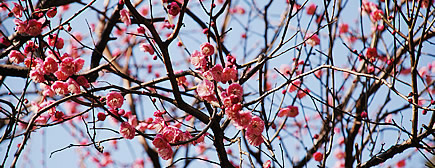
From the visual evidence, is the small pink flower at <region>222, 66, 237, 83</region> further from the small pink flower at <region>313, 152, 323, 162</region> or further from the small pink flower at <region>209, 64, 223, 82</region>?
the small pink flower at <region>313, 152, 323, 162</region>

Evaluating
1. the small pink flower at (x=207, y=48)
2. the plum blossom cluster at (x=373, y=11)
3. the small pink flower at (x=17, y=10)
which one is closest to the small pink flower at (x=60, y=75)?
the small pink flower at (x=17, y=10)

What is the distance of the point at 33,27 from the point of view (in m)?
2.31

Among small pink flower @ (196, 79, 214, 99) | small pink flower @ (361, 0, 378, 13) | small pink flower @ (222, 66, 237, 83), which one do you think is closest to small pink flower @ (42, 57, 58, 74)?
small pink flower @ (196, 79, 214, 99)

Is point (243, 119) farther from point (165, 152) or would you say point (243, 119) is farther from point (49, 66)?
point (49, 66)

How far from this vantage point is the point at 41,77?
2.23 metres

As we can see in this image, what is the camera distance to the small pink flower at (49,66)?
2.18 meters

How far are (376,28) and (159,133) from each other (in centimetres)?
265

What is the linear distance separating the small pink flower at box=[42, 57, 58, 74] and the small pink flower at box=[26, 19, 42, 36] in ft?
0.77

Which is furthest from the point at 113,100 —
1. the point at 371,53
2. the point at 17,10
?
the point at 371,53

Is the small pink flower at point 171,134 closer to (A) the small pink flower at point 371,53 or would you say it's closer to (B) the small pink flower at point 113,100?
(B) the small pink flower at point 113,100

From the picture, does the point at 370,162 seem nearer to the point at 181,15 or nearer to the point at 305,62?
the point at 305,62

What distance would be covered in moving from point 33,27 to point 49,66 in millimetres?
285

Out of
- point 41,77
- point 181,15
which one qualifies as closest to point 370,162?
point 181,15

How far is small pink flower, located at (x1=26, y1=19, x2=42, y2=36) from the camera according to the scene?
230cm
